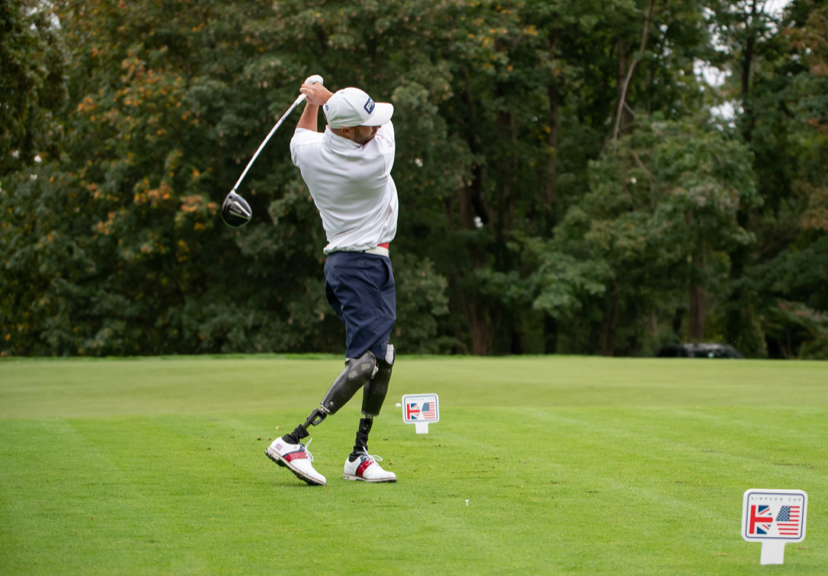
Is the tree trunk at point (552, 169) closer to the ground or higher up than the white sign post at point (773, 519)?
higher up

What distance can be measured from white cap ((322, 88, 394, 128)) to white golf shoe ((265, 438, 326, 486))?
1709mm

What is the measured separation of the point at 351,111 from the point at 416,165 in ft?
65.4

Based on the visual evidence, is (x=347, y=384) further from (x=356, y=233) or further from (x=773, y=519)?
(x=773, y=519)

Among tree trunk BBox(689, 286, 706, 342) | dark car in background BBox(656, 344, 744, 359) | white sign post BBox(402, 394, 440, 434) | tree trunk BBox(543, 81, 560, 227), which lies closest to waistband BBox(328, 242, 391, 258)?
white sign post BBox(402, 394, 440, 434)

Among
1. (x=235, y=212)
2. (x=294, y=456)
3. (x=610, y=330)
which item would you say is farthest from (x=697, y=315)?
(x=294, y=456)

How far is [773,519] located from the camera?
3352 mm

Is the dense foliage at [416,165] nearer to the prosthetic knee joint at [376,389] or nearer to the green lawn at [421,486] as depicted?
the green lawn at [421,486]

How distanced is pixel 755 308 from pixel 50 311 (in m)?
22.5

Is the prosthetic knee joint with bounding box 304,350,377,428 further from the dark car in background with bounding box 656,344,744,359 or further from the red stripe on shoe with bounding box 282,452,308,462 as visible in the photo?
the dark car in background with bounding box 656,344,744,359

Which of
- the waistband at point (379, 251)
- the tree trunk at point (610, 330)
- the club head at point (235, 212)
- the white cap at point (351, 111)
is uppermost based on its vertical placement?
the white cap at point (351, 111)

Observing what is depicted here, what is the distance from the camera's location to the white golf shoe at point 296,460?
16.3 ft

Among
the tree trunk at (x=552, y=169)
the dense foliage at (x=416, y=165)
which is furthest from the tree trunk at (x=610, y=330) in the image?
the tree trunk at (x=552, y=169)

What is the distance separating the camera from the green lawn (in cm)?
344

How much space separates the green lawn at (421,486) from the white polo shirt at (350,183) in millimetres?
1335
